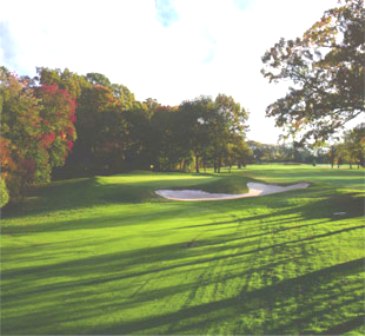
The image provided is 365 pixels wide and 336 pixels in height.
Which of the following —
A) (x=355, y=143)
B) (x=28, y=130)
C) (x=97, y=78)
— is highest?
(x=97, y=78)

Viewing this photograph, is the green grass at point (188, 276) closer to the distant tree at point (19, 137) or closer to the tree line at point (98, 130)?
the distant tree at point (19, 137)

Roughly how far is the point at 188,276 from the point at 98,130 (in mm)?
49078

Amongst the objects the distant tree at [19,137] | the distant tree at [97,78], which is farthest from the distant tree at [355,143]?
the distant tree at [97,78]

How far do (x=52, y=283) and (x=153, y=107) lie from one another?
64.5 metres

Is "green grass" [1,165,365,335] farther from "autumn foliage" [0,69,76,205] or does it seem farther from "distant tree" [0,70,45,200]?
"autumn foliage" [0,69,76,205]

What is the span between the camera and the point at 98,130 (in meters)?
56.9

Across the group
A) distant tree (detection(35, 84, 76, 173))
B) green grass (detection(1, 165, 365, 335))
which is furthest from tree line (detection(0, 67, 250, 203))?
green grass (detection(1, 165, 365, 335))

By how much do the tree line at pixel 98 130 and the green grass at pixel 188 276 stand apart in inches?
474

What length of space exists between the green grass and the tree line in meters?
12.1

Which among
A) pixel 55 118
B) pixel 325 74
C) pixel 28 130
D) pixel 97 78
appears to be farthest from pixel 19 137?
pixel 97 78

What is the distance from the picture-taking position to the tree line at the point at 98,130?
1192 inches

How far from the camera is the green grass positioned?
7211mm

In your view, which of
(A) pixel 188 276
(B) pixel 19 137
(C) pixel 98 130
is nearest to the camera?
(A) pixel 188 276

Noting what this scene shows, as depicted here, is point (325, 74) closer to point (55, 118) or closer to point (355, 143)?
point (355, 143)
